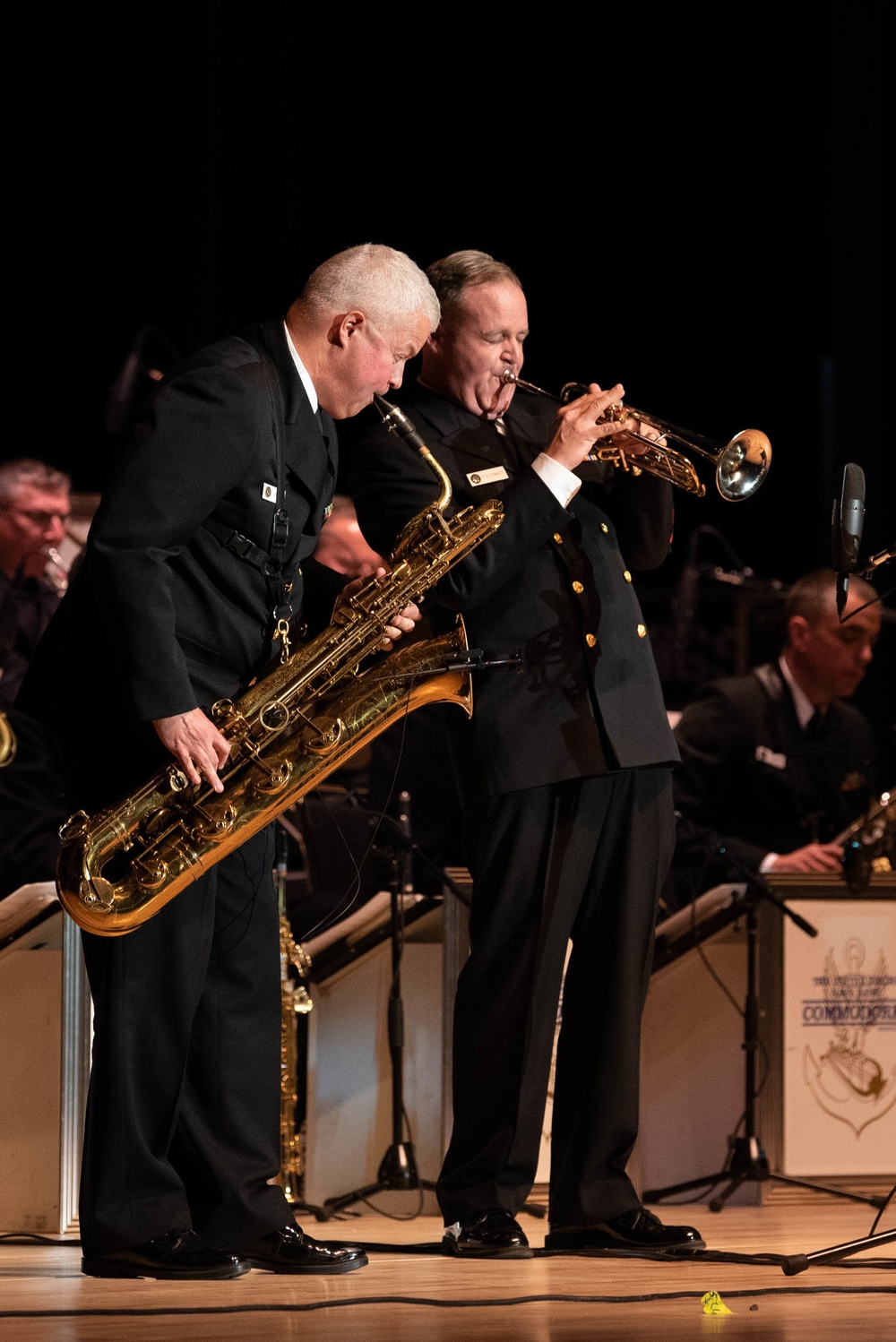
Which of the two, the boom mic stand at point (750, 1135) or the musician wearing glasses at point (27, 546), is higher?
the musician wearing glasses at point (27, 546)

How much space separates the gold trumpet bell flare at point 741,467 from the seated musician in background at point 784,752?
180 centimetres

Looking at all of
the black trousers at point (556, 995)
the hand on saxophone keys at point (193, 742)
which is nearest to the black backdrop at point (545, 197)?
the black trousers at point (556, 995)

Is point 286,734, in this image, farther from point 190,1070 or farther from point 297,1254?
point 297,1254

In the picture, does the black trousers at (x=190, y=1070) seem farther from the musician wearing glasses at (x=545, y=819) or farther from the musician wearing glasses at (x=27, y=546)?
the musician wearing glasses at (x=27, y=546)

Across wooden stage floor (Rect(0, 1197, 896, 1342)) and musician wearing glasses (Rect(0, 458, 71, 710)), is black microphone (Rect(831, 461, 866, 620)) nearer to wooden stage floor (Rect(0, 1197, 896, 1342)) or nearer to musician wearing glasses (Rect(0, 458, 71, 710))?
wooden stage floor (Rect(0, 1197, 896, 1342))

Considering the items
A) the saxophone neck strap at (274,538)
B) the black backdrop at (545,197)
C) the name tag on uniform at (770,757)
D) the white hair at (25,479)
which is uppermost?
the black backdrop at (545,197)

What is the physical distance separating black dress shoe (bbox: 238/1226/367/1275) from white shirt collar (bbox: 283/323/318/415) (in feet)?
5.16

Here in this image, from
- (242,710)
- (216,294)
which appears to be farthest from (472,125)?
(242,710)

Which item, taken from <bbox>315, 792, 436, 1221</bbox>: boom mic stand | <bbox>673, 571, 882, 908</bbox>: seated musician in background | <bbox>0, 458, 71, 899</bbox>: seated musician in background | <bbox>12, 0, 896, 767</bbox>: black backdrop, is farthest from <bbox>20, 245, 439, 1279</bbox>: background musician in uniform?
<bbox>12, 0, 896, 767</bbox>: black backdrop

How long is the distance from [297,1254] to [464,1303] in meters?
Result: 0.45

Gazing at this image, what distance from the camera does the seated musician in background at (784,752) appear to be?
5.64m

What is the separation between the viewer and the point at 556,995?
11.6ft

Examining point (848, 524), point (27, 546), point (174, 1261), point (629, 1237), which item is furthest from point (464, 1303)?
point (27, 546)

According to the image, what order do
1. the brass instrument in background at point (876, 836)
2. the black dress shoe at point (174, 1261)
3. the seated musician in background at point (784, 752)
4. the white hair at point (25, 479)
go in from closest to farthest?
the black dress shoe at point (174, 1261) → the brass instrument in background at point (876, 836) → the seated musician in background at point (784, 752) → the white hair at point (25, 479)
